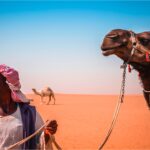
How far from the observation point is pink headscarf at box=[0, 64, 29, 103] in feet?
11.2

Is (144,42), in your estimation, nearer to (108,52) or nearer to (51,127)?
(108,52)

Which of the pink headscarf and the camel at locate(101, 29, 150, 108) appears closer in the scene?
the pink headscarf

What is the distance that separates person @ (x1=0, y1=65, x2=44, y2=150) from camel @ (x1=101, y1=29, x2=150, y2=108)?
193 centimetres

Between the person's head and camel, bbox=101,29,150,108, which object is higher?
camel, bbox=101,29,150,108

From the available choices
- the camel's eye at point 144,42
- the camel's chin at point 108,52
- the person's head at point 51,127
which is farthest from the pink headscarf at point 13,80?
the camel's eye at point 144,42

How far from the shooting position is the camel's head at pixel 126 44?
5.21 meters

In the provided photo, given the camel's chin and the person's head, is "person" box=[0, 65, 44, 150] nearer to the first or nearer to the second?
the person's head

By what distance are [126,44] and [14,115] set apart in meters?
2.53

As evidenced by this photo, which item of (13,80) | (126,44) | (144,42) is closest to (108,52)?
(126,44)

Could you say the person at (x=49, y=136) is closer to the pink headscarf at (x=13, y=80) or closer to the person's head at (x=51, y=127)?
the person's head at (x=51, y=127)

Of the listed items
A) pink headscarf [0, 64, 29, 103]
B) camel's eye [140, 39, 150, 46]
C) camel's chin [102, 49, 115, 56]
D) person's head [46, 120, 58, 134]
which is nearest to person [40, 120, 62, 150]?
person's head [46, 120, 58, 134]

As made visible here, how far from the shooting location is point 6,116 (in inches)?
136

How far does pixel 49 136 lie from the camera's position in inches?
135

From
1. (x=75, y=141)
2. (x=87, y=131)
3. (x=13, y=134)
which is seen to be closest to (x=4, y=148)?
(x=13, y=134)
